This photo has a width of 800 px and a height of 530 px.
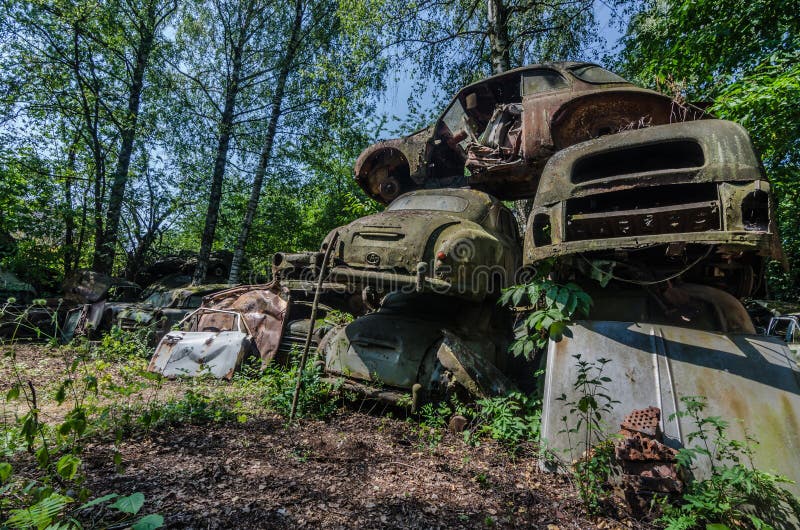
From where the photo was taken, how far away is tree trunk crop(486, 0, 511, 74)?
9.52 metres

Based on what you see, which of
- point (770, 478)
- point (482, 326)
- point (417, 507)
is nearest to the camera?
point (770, 478)

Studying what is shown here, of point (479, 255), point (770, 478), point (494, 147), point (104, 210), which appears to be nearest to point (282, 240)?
point (104, 210)

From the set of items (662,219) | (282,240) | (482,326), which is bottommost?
(482,326)

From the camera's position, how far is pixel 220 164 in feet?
41.3

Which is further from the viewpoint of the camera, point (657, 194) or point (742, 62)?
point (742, 62)

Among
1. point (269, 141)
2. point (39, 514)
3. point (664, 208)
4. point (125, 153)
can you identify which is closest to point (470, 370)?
point (664, 208)

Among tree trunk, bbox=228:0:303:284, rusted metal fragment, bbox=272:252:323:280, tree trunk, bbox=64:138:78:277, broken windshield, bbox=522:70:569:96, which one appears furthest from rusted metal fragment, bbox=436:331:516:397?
tree trunk, bbox=64:138:78:277

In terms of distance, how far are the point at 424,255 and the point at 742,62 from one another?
747cm

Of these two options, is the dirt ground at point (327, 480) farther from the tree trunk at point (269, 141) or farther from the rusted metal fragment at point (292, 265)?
the tree trunk at point (269, 141)

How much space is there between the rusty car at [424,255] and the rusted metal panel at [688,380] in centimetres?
118

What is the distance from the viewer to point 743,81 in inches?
247

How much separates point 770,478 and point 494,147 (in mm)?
4974

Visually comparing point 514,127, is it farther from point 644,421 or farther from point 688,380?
point 644,421

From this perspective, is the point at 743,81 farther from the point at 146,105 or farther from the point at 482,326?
the point at 146,105
